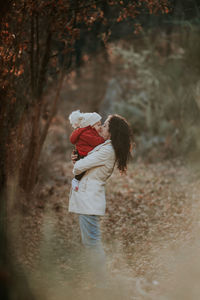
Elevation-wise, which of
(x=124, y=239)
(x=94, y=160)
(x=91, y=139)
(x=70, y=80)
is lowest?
(x=124, y=239)

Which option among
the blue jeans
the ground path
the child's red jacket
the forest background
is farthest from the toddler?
the forest background

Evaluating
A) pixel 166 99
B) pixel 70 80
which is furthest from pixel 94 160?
pixel 166 99

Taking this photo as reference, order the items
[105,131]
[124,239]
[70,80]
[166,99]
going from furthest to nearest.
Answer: [166,99]
[70,80]
[124,239]
[105,131]

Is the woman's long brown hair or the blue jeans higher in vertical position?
the woman's long brown hair

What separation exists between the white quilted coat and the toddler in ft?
0.21

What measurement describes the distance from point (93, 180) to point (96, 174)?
0.07 m

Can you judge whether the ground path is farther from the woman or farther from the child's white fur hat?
the child's white fur hat

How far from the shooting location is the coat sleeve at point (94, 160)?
3693 millimetres

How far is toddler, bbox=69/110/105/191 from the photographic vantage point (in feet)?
12.3

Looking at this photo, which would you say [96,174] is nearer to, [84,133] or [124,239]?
[84,133]

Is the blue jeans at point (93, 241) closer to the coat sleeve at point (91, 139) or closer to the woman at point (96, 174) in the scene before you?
the woman at point (96, 174)

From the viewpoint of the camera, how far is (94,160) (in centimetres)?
369

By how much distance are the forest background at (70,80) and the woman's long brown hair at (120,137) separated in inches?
61.0

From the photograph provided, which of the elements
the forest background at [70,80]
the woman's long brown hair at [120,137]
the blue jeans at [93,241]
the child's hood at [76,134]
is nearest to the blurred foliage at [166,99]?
the forest background at [70,80]
